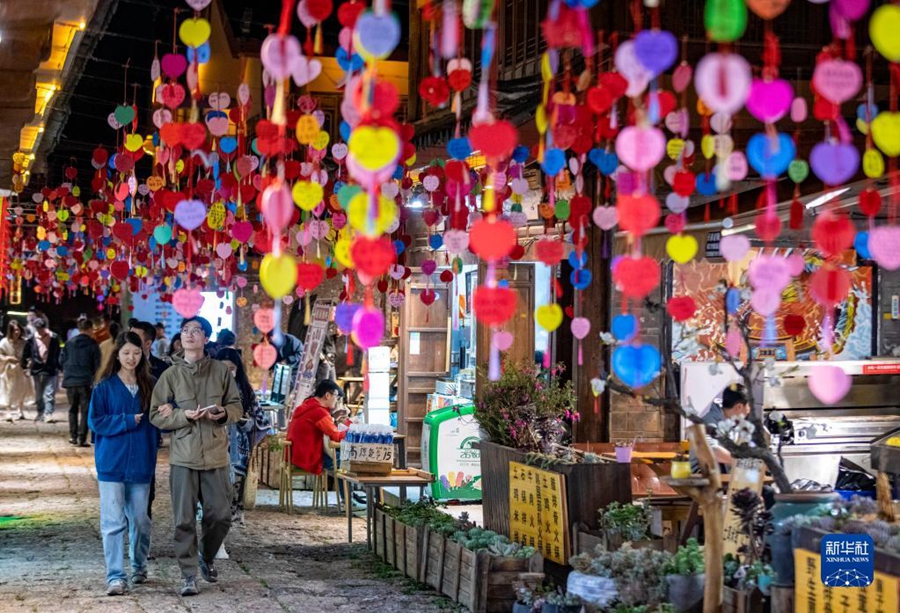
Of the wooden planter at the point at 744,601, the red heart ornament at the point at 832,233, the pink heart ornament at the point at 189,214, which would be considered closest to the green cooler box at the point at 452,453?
the pink heart ornament at the point at 189,214

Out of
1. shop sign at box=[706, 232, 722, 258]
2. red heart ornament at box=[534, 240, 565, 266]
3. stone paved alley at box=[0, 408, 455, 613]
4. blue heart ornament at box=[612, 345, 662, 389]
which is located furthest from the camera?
shop sign at box=[706, 232, 722, 258]

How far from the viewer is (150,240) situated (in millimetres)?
18766

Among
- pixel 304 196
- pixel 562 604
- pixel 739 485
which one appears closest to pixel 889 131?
pixel 304 196

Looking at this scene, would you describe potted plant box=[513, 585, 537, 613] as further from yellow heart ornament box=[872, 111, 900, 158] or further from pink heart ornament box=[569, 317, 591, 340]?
yellow heart ornament box=[872, 111, 900, 158]

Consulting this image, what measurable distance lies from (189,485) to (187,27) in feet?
12.1

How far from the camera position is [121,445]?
800 centimetres

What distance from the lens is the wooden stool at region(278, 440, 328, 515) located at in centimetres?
1217

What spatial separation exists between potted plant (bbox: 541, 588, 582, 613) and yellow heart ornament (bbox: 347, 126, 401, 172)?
10.3 ft

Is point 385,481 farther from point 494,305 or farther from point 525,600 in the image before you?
point 494,305

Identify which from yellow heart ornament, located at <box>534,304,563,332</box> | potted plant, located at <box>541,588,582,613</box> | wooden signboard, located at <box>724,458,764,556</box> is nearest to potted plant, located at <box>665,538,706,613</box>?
wooden signboard, located at <box>724,458,764,556</box>

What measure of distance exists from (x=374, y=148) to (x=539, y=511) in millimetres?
4491

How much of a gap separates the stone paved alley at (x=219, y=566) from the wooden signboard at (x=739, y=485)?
2182 millimetres

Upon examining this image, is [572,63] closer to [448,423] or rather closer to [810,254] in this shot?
[810,254]

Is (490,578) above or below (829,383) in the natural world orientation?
below
